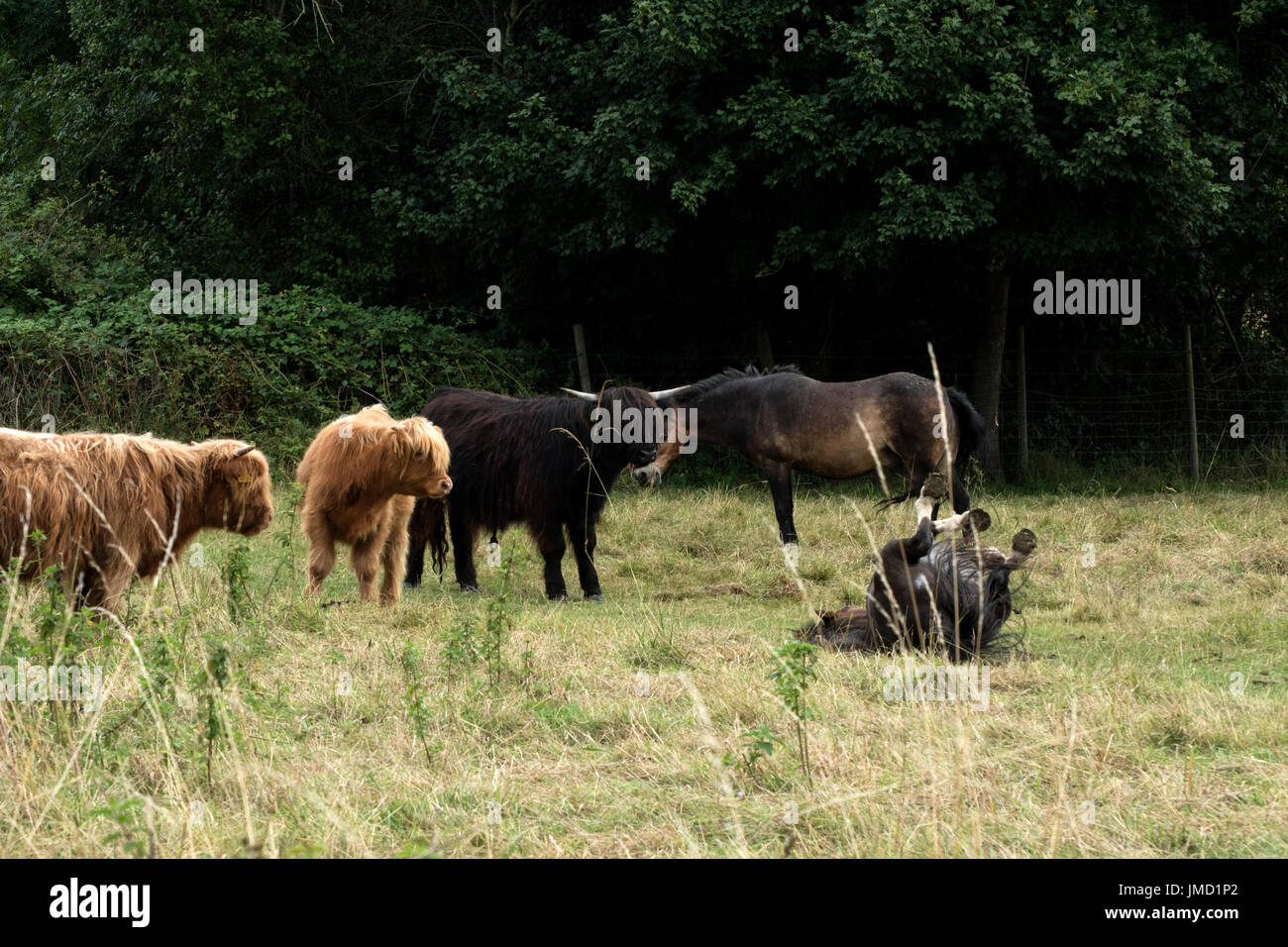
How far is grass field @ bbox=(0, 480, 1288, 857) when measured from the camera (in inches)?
138

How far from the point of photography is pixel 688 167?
14.5 metres

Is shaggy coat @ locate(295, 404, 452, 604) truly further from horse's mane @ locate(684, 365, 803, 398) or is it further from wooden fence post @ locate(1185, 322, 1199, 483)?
wooden fence post @ locate(1185, 322, 1199, 483)

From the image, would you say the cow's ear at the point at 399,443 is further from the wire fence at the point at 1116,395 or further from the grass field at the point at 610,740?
the wire fence at the point at 1116,395

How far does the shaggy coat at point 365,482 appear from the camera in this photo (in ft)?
25.2

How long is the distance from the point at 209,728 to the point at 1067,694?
10.7 ft

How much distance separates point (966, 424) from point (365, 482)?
5.57 m

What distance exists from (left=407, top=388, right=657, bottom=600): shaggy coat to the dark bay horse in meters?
1.76

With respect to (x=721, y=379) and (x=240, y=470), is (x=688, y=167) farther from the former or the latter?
(x=240, y=470)

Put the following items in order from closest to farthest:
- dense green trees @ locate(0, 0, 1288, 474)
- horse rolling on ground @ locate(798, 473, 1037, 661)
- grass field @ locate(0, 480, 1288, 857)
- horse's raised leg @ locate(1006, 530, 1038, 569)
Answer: grass field @ locate(0, 480, 1288, 857)
horse rolling on ground @ locate(798, 473, 1037, 661)
horse's raised leg @ locate(1006, 530, 1038, 569)
dense green trees @ locate(0, 0, 1288, 474)

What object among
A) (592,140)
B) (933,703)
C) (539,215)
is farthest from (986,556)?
(539,215)

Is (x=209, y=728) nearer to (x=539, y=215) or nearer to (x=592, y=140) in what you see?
(x=592, y=140)

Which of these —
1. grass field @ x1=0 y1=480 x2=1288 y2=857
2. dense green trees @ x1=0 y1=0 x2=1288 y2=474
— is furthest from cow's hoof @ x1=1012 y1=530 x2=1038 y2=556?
dense green trees @ x1=0 y1=0 x2=1288 y2=474

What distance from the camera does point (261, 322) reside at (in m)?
14.9

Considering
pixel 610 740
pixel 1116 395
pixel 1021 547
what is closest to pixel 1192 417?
pixel 1116 395
